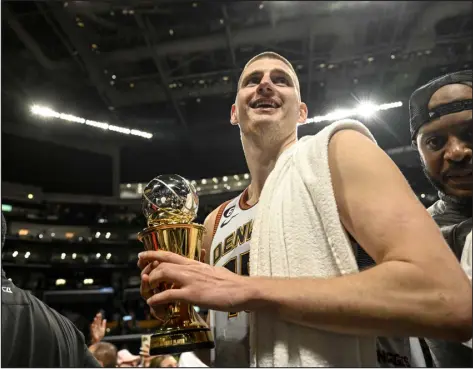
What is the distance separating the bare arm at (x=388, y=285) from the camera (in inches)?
19.1

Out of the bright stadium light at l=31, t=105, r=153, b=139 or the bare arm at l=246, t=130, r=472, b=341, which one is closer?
the bare arm at l=246, t=130, r=472, b=341

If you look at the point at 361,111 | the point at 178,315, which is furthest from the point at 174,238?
the point at 361,111

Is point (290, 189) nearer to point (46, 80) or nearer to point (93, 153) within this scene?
point (46, 80)

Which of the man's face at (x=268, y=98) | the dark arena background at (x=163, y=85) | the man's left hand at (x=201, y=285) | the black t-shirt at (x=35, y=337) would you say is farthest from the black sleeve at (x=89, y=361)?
the man's face at (x=268, y=98)

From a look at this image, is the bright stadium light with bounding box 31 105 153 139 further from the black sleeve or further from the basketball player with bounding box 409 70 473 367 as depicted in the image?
the basketball player with bounding box 409 70 473 367

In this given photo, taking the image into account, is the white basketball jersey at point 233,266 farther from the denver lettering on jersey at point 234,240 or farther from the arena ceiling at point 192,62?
the arena ceiling at point 192,62

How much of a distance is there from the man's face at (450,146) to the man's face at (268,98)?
9.9 inches

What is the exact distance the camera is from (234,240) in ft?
2.61

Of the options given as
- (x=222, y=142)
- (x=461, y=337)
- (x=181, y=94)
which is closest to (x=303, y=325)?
(x=461, y=337)

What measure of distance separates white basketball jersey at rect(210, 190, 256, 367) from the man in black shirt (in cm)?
25

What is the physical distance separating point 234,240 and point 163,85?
1094 millimetres

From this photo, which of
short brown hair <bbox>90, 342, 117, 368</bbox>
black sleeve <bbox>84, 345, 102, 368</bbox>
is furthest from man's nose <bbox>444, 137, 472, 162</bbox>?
short brown hair <bbox>90, 342, 117, 368</bbox>

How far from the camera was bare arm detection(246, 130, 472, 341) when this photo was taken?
49cm

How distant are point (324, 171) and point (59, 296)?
122 cm
